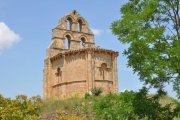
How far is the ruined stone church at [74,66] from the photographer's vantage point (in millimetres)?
41719

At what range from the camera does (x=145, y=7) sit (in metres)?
16.0

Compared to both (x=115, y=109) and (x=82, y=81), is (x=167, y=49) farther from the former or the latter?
(x=82, y=81)

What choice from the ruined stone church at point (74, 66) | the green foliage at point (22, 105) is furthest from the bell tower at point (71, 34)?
the green foliage at point (22, 105)

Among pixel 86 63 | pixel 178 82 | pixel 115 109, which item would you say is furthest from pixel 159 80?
pixel 86 63

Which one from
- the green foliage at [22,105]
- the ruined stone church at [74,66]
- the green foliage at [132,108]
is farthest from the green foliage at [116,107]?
the ruined stone church at [74,66]

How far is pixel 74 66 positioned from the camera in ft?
140

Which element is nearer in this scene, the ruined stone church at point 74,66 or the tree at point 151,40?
the tree at point 151,40

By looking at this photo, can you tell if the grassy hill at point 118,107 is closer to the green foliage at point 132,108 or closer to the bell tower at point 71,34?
the green foliage at point 132,108

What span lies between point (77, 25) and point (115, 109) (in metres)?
33.7

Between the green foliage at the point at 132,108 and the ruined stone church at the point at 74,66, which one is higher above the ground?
the ruined stone church at the point at 74,66

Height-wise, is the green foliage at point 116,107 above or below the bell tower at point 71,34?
below

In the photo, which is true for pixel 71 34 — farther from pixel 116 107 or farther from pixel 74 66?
pixel 116 107

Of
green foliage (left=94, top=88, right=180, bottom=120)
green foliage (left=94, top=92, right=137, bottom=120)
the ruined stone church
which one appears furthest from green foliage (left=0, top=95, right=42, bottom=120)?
the ruined stone church

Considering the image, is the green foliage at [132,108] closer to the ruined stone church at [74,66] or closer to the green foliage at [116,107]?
the green foliage at [116,107]
